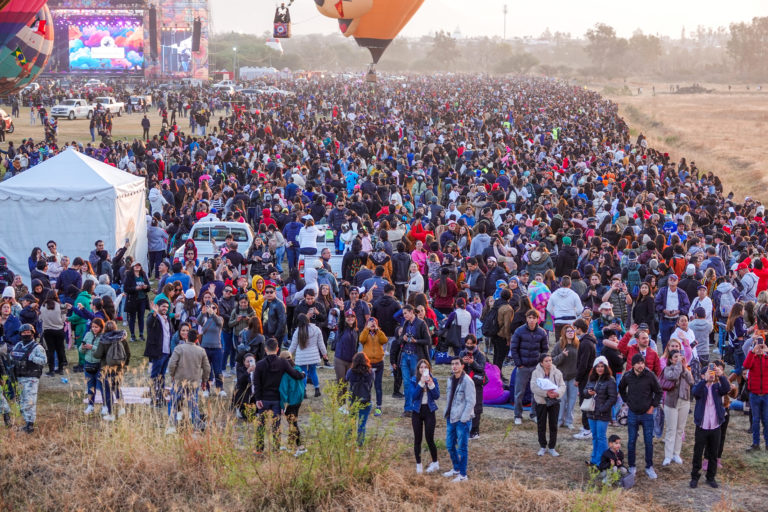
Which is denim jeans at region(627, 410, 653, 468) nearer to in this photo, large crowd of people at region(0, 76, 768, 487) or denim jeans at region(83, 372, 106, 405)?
large crowd of people at region(0, 76, 768, 487)

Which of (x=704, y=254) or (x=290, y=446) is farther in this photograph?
(x=704, y=254)

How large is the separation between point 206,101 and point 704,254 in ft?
152

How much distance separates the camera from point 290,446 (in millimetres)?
9797

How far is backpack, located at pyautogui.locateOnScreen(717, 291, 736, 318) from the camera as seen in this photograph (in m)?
13.0

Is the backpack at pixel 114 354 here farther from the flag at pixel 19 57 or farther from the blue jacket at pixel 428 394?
the flag at pixel 19 57

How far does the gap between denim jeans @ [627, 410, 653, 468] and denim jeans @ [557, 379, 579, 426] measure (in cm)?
111

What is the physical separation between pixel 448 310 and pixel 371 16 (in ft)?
52.6

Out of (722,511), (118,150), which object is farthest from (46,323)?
(118,150)

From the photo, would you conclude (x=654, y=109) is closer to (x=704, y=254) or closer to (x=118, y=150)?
(x=118, y=150)

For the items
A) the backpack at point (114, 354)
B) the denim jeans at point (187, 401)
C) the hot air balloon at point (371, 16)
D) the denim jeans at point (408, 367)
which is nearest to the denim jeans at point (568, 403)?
the denim jeans at point (408, 367)

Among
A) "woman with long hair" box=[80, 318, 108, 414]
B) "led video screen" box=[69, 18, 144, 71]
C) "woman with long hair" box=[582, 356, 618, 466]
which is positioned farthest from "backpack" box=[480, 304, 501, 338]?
"led video screen" box=[69, 18, 144, 71]

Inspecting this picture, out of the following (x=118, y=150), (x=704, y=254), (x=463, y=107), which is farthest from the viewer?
(x=463, y=107)

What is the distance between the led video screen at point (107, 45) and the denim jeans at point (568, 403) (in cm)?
7960

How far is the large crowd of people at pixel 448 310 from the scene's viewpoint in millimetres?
9734
